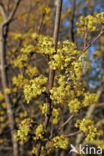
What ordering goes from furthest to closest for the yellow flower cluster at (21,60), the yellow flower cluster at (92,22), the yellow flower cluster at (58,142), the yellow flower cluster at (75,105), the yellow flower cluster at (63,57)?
the yellow flower cluster at (21,60) → the yellow flower cluster at (75,105) → the yellow flower cluster at (58,142) → the yellow flower cluster at (92,22) → the yellow flower cluster at (63,57)

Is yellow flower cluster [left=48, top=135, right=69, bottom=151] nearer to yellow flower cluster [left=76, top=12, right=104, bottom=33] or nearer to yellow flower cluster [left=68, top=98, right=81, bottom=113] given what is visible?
yellow flower cluster [left=68, top=98, right=81, bottom=113]

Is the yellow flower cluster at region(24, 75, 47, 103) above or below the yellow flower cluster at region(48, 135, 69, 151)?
above

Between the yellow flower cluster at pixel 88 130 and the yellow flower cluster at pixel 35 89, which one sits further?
the yellow flower cluster at pixel 88 130

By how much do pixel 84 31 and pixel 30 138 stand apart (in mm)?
1398

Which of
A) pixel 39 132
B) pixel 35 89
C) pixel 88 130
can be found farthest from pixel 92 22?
pixel 39 132

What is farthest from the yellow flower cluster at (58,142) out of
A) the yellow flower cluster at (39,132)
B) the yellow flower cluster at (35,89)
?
the yellow flower cluster at (35,89)

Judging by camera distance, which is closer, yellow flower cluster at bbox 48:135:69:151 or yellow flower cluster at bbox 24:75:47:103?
yellow flower cluster at bbox 24:75:47:103

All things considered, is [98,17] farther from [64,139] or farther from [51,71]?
[64,139]

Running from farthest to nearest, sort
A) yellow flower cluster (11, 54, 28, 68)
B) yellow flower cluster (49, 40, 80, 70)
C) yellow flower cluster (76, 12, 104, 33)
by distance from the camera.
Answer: yellow flower cluster (11, 54, 28, 68) < yellow flower cluster (76, 12, 104, 33) < yellow flower cluster (49, 40, 80, 70)

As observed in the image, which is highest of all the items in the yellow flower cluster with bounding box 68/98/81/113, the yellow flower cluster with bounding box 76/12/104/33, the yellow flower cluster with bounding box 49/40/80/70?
the yellow flower cluster with bounding box 76/12/104/33

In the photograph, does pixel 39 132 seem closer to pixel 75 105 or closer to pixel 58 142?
pixel 58 142

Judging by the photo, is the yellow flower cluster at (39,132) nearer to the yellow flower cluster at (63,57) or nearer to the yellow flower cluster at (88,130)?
the yellow flower cluster at (88,130)

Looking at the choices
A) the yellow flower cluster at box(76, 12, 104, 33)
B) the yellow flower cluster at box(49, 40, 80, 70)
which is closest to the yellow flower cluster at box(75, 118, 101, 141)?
the yellow flower cluster at box(49, 40, 80, 70)

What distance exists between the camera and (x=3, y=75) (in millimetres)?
3602
